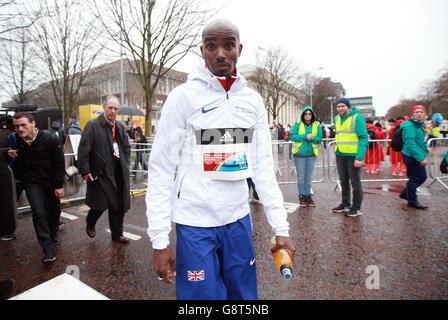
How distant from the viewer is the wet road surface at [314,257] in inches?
107

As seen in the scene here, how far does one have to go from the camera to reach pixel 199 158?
157cm

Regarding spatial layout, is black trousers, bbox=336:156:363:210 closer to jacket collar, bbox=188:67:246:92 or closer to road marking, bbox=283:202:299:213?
road marking, bbox=283:202:299:213

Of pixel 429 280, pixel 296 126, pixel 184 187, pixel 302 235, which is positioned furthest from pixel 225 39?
pixel 296 126

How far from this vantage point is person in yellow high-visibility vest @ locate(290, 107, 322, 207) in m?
5.82

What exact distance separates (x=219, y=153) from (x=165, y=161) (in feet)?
1.02

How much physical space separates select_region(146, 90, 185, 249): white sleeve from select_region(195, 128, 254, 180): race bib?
0.43 feet

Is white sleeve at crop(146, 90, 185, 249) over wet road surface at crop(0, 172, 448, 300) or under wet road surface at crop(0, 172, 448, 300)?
over

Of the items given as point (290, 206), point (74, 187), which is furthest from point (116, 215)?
point (74, 187)

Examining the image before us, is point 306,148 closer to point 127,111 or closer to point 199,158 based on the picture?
point 199,158

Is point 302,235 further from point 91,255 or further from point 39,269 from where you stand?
point 39,269

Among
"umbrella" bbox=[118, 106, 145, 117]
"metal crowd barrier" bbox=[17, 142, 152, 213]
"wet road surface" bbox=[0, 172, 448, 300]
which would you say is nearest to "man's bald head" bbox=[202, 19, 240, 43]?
"wet road surface" bbox=[0, 172, 448, 300]

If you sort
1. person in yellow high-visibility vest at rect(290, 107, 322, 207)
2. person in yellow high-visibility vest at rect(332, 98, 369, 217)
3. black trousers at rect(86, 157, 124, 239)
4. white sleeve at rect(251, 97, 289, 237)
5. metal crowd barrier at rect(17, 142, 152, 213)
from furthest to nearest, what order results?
metal crowd barrier at rect(17, 142, 152, 213)
person in yellow high-visibility vest at rect(290, 107, 322, 207)
person in yellow high-visibility vest at rect(332, 98, 369, 217)
black trousers at rect(86, 157, 124, 239)
white sleeve at rect(251, 97, 289, 237)

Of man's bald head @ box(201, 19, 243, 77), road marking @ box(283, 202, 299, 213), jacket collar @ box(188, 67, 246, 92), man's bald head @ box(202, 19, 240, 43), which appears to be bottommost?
road marking @ box(283, 202, 299, 213)
